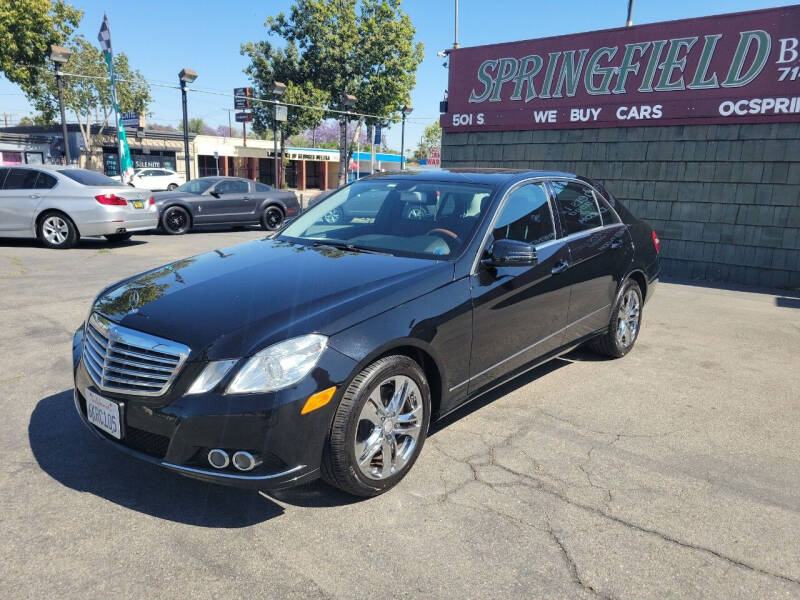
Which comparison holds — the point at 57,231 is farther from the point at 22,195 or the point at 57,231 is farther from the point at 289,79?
the point at 289,79

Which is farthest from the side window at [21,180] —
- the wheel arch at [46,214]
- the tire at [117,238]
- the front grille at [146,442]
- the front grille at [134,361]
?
the front grille at [146,442]

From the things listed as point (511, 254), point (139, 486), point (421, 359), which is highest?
point (511, 254)

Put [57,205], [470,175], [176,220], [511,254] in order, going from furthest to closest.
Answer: [176,220] < [57,205] < [470,175] < [511,254]

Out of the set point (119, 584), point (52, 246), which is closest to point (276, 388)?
point (119, 584)

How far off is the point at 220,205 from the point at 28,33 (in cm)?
1875

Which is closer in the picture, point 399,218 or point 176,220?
point 399,218

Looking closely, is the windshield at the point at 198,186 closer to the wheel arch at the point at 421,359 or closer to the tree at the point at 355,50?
the wheel arch at the point at 421,359

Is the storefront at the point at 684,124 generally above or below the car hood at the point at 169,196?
above

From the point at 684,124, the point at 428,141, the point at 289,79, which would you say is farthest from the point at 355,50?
the point at 428,141

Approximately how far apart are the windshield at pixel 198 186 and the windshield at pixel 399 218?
35.4ft

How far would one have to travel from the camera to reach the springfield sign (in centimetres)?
891

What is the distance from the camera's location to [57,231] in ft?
35.2

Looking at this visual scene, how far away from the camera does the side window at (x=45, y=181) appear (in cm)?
1059

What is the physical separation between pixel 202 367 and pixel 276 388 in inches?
13.2
